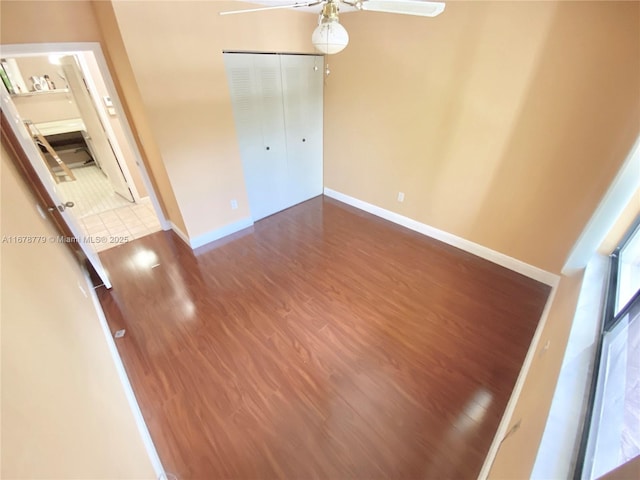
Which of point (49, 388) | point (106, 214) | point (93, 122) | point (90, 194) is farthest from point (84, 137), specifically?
point (49, 388)

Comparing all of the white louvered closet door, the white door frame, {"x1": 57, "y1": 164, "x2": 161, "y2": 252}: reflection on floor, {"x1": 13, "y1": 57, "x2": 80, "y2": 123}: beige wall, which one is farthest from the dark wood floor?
{"x1": 13, "y1": 57, "x2": 80, "y2": 123}: beige wall

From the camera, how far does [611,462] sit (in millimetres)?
724

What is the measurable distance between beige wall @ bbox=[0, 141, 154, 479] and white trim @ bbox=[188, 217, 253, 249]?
1.82 m

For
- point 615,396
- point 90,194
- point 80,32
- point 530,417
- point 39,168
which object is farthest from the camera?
point 90,194

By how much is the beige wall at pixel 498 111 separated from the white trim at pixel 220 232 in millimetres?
1892

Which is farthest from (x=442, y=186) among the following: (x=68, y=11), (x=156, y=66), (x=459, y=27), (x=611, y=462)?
(x=68, y=11)

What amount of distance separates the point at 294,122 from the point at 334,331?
2.84 m

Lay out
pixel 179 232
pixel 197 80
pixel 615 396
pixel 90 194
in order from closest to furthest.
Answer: pixel 615 396
pixel 197 80
pixel 179 232
pixel 90 194

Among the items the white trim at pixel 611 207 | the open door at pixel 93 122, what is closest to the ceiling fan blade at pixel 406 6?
the white trim at pixel 611 207

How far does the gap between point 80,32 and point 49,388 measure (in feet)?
9.83

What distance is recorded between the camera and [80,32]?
2.28m

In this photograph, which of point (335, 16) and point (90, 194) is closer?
point (335, 16)

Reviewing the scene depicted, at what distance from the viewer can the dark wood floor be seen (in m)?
1.55

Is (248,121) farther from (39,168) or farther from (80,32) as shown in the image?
(39,168)
